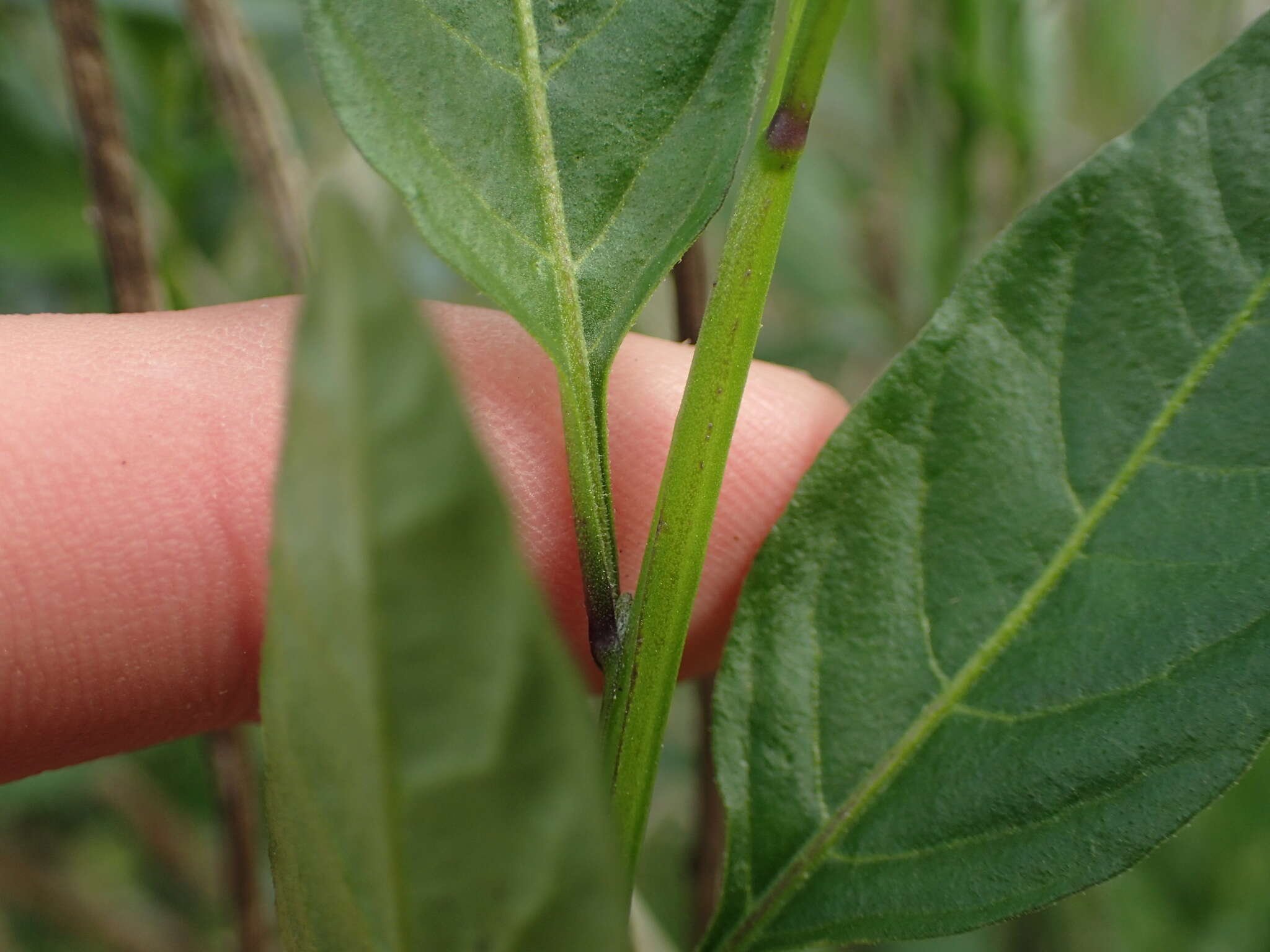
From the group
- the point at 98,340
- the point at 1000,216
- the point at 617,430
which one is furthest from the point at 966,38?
the point at 98,340

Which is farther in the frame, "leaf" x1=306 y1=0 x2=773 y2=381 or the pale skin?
the pale skin

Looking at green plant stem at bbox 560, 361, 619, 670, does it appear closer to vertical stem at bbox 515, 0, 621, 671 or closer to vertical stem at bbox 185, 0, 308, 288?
vertical stem at bbox 515, 0, 621, 671

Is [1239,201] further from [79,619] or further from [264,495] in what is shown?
[79,619]

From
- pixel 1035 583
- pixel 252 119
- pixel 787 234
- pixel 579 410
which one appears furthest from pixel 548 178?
pixel 787 234

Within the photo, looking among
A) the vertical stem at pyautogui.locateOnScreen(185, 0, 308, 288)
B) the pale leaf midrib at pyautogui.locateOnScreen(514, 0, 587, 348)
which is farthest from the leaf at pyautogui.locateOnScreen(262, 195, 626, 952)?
the vertical stem at pyautogui.locateOnScreen(185, 0, 308, 288)

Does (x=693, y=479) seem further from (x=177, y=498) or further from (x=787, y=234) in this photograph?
(x=787, y=234)

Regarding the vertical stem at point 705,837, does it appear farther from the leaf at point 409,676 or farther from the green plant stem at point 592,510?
the leaf at point 409,676

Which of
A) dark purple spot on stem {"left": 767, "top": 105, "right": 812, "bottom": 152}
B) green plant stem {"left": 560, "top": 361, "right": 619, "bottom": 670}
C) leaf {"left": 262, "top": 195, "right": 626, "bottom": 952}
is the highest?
dark purple spot on stem {"left": 767, "top": 105, "right": 812, "bottom": 152}

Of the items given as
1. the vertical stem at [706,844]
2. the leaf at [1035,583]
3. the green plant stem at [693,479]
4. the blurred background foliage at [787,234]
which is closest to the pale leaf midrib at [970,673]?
the leaf at [1035,583]
